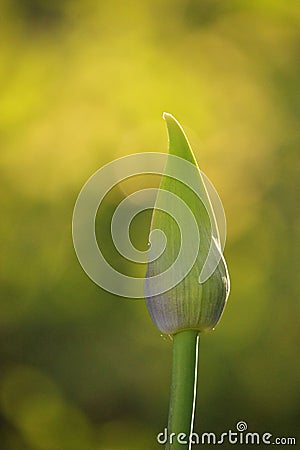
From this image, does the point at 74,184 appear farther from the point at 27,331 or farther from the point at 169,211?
the point at 169,211

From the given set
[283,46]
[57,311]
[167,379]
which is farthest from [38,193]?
[283,46]
